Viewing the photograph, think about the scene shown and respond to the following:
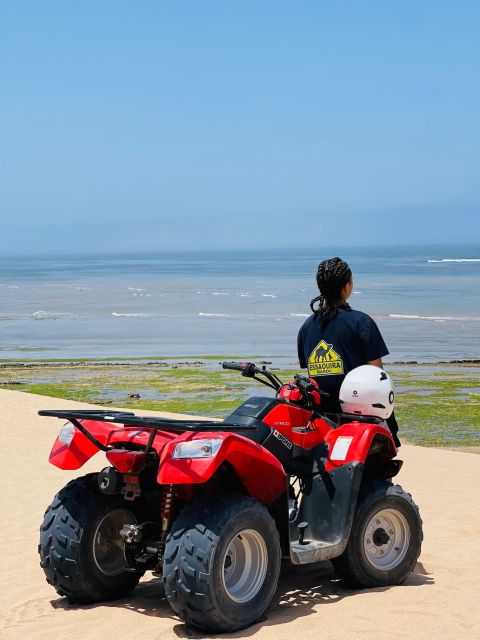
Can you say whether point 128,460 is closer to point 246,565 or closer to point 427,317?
point 246,565

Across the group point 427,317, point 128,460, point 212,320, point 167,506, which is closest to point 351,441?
point 167,506

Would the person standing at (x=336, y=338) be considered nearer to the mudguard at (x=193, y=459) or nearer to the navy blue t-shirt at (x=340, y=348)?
the navy blue t-shirt at (x=340, y=348)

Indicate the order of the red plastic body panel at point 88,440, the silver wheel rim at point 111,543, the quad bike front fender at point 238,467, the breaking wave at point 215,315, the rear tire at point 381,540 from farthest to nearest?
the breaking wave at point 215,315
the rear tire at point 381,540
the silver wheel rim at point 111,543
the red plastic body panel at point 88,440
the quad bike front fender at point 238,467

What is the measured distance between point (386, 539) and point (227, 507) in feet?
4.84

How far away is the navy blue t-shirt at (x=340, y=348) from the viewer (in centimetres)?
606

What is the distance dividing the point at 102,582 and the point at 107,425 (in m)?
0.88

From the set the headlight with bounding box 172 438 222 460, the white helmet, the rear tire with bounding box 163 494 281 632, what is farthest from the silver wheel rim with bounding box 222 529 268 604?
the white helmet

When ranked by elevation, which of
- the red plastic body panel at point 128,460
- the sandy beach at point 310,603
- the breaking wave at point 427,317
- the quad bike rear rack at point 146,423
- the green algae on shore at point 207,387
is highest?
the quad bike rear rack at point 146,423

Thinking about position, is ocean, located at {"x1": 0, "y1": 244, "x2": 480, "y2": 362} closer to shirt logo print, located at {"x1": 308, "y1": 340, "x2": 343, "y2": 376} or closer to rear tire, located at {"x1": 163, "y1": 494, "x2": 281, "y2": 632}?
shirt logo print, located at {"x1": 308, "y1": 340, "x2": 343, "y2": 376}

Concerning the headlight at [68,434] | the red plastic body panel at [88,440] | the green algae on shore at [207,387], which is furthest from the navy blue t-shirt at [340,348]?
the green algae on shore at [207,387]

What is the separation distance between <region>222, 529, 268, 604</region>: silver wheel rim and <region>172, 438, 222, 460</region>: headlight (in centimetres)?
54

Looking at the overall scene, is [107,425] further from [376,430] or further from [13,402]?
[13,402]

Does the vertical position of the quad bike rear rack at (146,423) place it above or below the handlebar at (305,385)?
below

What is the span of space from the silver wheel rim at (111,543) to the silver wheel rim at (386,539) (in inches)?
55.5
